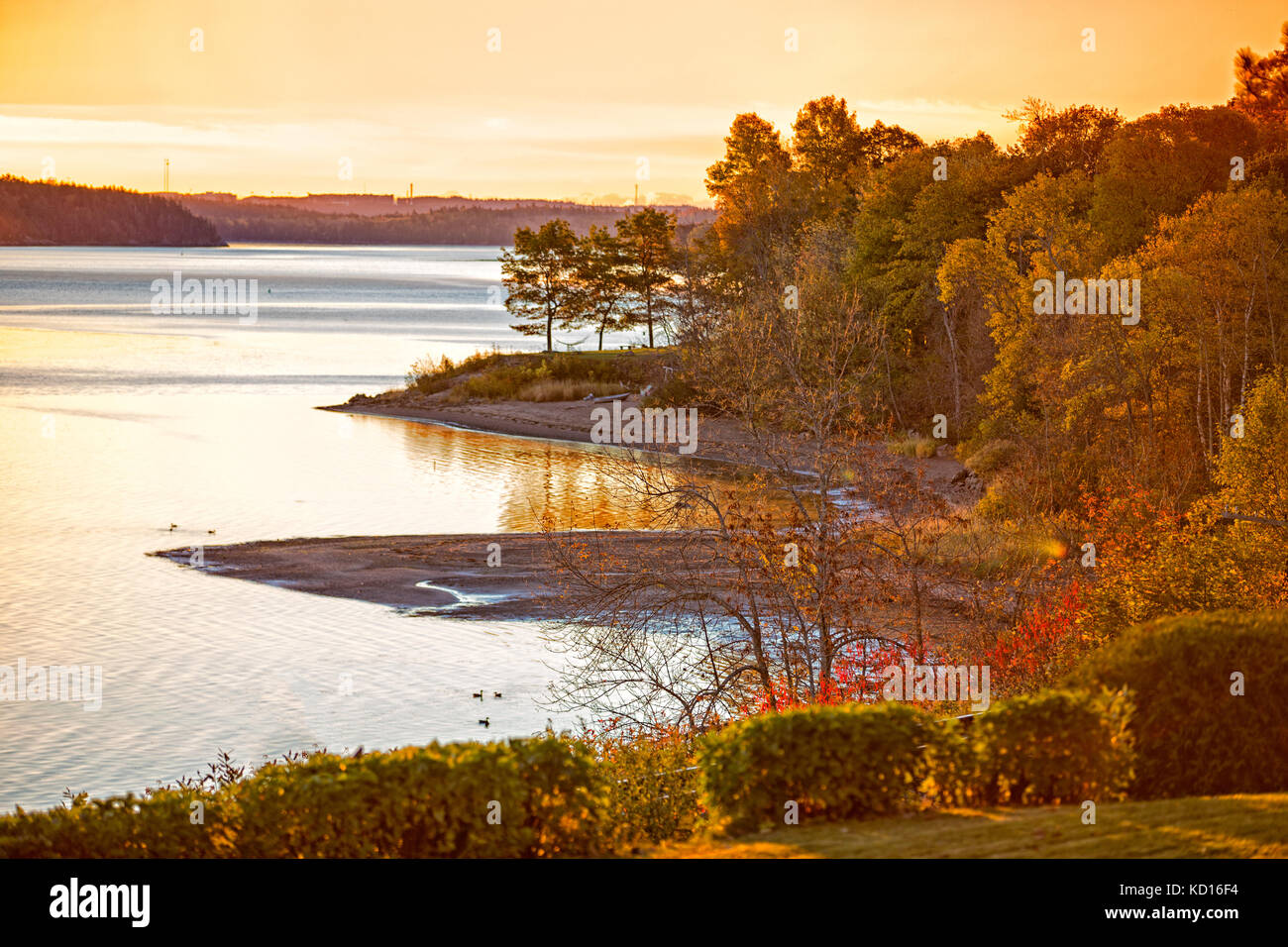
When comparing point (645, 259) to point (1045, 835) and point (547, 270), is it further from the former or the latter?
point (1045, 835)

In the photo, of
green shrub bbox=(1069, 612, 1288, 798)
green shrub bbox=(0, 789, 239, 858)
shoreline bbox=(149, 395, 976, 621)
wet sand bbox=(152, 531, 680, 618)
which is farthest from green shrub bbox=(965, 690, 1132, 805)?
wet sand bbox=(152, 531, 680, 618)

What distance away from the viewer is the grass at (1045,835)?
11078mm

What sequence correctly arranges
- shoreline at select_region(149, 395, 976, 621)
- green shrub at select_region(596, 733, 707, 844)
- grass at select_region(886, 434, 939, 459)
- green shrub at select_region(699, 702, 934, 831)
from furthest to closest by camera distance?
grass at select_region(886, 434, 939, 459) < shoreline at select_region(149, 395, 976, 621) < green shrub at select_region(596, 733, 707, 844) < green shrub at select_region(699, 702, 934, 831)

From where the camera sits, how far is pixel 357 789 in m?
10.9

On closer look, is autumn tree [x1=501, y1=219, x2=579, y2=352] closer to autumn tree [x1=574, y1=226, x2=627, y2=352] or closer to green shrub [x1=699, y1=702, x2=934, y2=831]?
autumn tree [x1=574, y1=226, x2=627, y2=352]

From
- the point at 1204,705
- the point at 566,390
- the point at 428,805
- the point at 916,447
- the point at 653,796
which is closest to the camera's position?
the point at 428,805

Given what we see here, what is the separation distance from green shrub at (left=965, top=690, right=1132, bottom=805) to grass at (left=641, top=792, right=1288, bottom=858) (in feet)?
1.02

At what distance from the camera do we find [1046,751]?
12859 millimetres

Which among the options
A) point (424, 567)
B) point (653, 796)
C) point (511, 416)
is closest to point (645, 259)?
point (511, 416)

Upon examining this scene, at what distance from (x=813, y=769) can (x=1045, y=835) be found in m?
2.20

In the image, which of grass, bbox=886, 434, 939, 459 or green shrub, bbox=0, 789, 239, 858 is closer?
green shrub, bbox=0, 789, 239, 858

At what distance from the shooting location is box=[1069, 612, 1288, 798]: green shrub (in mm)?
13766
